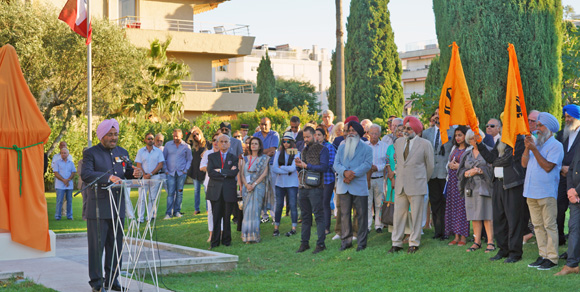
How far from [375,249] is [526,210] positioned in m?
2.85

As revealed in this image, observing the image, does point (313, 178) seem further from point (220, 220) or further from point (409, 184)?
point (220, 220)

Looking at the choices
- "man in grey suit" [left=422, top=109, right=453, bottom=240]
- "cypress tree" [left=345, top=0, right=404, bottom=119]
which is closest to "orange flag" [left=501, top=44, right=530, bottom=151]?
"man in grey suit" [left=422, top=109, right=453, bottom=240]

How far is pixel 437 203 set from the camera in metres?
12.8

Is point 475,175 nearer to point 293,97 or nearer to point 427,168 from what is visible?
point 427,168

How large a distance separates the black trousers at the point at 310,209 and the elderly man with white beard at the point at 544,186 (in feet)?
13.7

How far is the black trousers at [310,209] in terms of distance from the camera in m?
13.1

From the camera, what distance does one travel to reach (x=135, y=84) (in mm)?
30766

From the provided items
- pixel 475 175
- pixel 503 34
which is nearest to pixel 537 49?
pixel 503 34

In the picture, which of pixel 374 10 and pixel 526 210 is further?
pixel 374 10

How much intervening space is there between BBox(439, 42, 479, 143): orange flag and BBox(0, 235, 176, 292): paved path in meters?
5.10

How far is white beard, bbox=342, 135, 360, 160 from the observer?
1273 centimetres

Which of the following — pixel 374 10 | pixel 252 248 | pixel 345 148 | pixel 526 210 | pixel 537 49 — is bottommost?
pixel 252 248

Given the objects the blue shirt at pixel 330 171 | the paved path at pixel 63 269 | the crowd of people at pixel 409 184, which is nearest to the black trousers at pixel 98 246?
the paved path at pixel 63 269

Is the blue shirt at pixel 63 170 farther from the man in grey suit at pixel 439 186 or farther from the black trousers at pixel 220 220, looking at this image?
the man in grey suit at pixel 439 186
